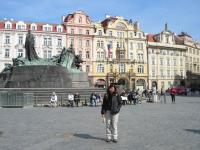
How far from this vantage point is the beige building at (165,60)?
2955 inches

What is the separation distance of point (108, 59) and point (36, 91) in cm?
4799

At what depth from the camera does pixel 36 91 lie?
832 inches

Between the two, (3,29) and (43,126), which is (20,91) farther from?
(3,29)

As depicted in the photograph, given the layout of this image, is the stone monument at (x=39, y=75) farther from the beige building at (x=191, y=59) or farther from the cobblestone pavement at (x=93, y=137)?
the beige building at (x=191, y=59)

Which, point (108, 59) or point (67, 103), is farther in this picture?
point (108, 59)

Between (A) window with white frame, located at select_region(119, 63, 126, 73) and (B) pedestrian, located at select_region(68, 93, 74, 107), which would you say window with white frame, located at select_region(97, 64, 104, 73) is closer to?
(A) window with white frame, located at select_region(119, 63, 126, 73)

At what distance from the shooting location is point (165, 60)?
7794 cm

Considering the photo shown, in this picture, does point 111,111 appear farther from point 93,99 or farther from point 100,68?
point 100,68

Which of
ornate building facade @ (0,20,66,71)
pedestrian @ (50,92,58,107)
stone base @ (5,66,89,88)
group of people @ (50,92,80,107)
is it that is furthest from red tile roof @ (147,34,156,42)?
pedestrian @ (50,92,58,107)

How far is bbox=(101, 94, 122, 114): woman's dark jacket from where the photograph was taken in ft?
26.3

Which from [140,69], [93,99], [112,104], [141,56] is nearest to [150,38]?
[141,56]

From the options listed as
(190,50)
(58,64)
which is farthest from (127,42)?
(58,64)

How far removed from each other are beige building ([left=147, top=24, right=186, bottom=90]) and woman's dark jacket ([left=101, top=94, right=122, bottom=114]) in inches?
2597

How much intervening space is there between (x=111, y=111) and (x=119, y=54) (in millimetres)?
62519
